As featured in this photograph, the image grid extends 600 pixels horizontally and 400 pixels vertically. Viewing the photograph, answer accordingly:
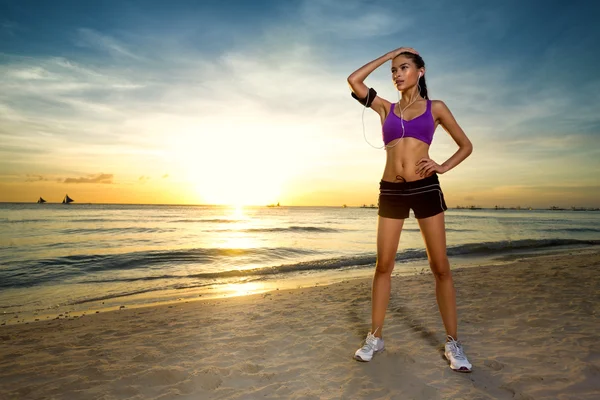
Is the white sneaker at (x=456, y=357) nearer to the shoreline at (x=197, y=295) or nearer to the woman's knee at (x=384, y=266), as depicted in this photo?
the woman's knee at (x=384, y=266)

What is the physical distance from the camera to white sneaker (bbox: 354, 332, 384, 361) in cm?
340

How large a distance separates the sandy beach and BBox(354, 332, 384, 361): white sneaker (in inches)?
3.1

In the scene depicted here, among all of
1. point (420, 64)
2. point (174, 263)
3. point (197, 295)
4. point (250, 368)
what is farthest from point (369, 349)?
point (174, 263)

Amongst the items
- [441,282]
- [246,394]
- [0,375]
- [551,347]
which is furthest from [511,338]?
[0,375]

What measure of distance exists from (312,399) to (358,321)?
2.25m

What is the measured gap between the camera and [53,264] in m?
12.9

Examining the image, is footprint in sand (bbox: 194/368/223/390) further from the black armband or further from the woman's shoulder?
the woman's shoulder

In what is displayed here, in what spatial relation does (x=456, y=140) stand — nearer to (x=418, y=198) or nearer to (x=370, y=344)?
(x=418, y=198)

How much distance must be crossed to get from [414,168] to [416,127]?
0.39 metres

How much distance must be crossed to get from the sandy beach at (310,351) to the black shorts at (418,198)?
1517 millimetres

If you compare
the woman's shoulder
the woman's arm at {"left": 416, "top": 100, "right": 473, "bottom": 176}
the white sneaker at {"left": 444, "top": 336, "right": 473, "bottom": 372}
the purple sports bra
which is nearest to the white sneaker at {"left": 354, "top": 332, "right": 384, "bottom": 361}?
the white sneaker at {"left": 444, "top": 336, "right": 473, "bottom": 372}

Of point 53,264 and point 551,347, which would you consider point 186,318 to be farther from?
point 53,264

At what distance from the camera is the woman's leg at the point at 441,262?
3.12 m

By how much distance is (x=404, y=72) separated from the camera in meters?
3.19
